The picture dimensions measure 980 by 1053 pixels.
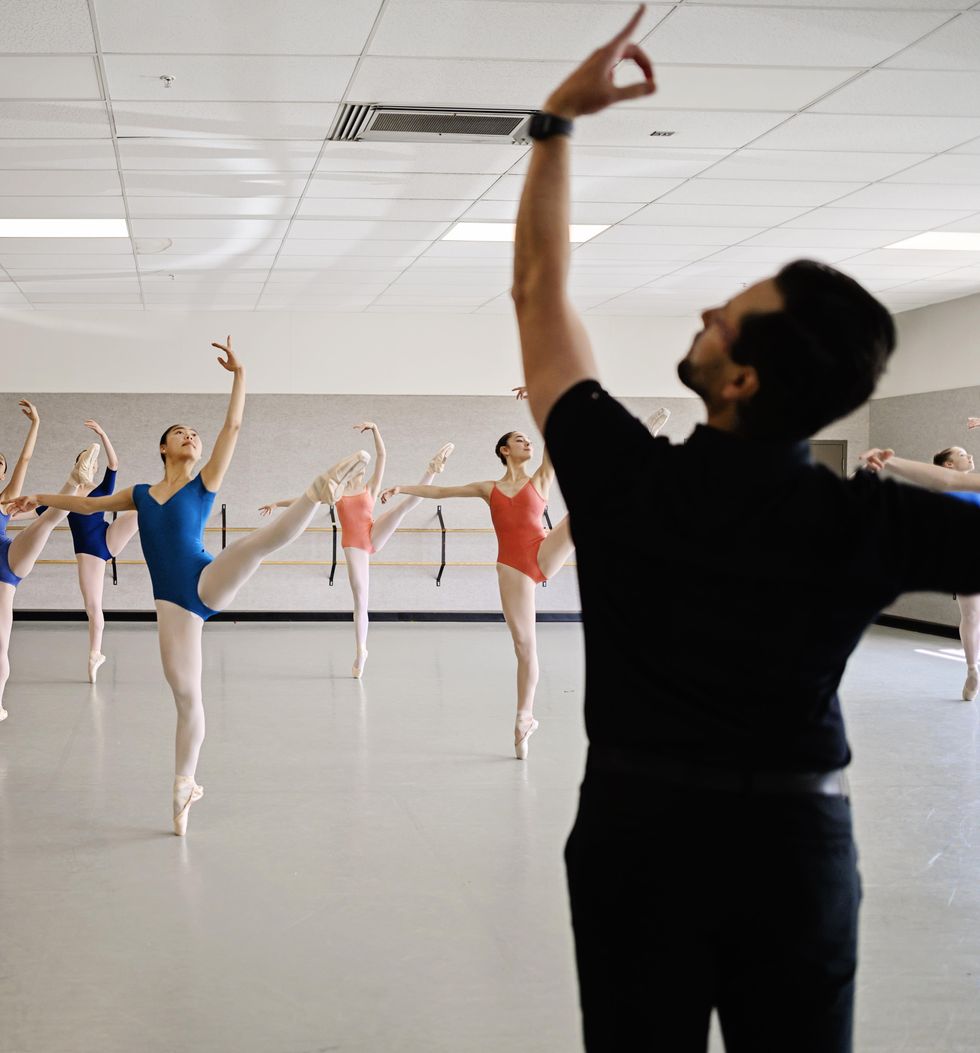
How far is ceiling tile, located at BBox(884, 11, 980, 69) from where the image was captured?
4.19 m

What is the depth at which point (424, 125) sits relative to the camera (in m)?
5.35

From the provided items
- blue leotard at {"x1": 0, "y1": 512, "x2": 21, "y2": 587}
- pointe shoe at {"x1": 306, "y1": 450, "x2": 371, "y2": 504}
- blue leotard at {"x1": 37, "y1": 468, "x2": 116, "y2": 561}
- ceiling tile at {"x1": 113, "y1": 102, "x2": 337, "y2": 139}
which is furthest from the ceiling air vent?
blue leotard at {"x1": 37, "y1": 468, "x2": 116, "y2": 561}

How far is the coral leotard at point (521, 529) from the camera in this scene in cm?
556

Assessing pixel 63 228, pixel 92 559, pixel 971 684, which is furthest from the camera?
pixel 92 559

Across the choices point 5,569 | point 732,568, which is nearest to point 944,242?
point 5,569

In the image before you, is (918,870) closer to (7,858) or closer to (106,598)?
(7,858)

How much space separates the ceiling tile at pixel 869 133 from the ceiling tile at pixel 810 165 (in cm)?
10

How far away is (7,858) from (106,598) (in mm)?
7757

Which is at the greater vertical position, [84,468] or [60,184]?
[60,184]

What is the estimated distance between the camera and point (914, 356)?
36.1ft

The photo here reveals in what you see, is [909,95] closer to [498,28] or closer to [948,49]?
[948,49]

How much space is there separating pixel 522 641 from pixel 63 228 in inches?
181

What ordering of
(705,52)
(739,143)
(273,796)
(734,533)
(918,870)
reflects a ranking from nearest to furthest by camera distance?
(734,533) → (918,870) → (705,52) → (273,796) → (739,143)

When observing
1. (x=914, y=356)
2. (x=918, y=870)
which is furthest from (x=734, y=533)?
(x=914, y=356)
